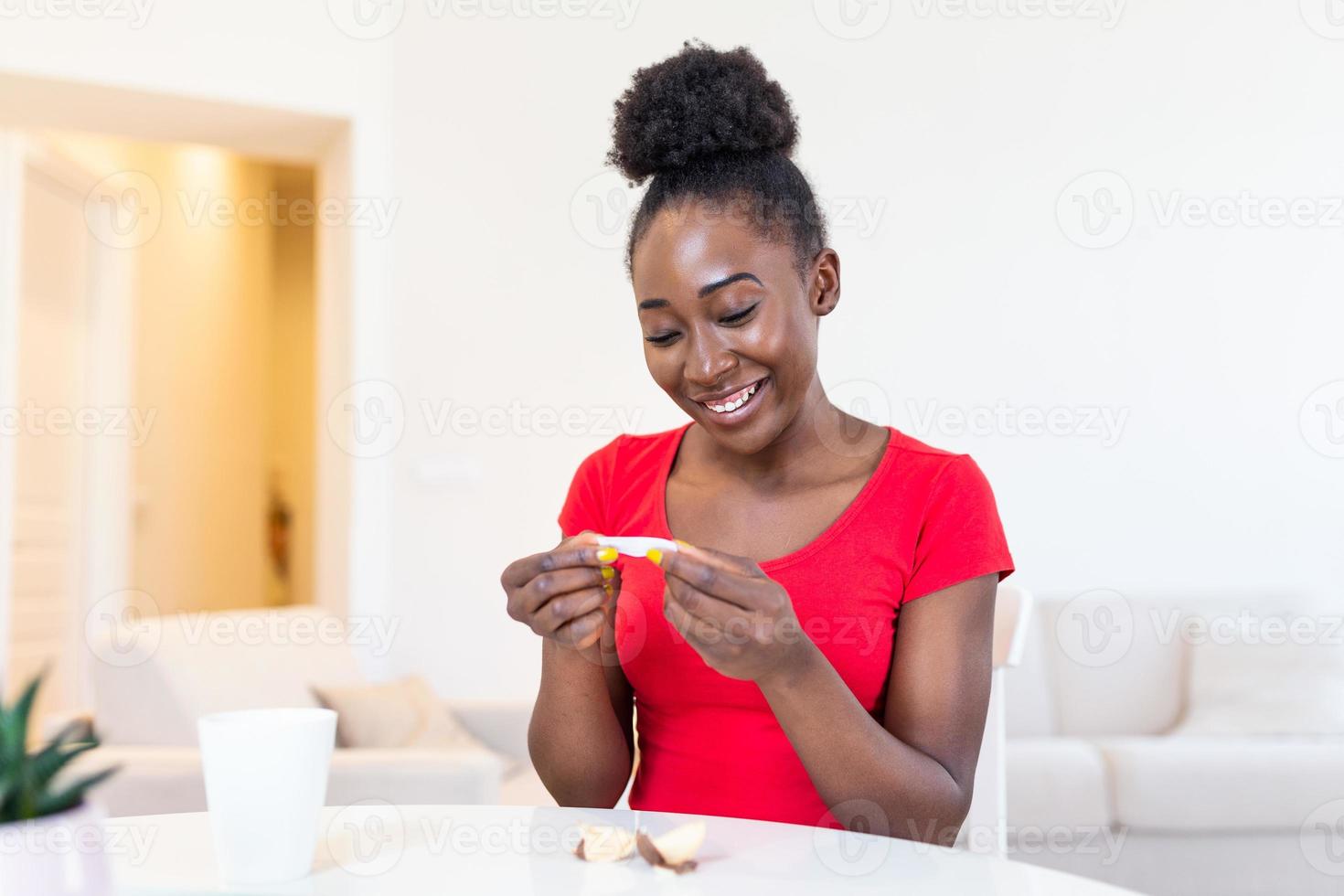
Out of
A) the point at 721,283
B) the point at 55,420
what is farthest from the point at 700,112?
the point at 55,420

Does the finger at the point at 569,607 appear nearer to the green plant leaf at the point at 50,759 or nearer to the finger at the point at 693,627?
the finger at the point at 693,627

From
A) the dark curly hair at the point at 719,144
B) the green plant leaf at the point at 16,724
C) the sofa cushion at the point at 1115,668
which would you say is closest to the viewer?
the green plant leaf at the point at 16,724

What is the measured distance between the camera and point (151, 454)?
5941 millimetres

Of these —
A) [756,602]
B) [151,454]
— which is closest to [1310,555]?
[756,602]

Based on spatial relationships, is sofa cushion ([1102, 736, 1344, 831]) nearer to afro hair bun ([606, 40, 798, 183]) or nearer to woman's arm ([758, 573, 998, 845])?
woman's arm ([758, 573, 998, 845])

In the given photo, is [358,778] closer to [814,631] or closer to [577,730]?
[577,730]

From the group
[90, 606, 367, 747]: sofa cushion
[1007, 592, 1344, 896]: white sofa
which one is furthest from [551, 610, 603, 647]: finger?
[1007, 592, 1344, 896]: white sofa

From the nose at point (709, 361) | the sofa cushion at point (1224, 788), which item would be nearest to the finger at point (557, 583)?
the nose at point (709, 361)

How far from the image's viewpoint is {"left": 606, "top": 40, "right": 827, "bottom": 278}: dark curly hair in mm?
1347

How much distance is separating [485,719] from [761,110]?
7.93ft

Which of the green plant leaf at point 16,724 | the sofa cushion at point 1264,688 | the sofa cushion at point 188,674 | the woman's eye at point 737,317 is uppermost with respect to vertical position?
the woman's eye at point 737,317

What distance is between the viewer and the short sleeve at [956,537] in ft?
4.22

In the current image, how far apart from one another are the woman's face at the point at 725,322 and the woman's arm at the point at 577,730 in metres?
0.28

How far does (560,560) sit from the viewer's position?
3.62 ft
